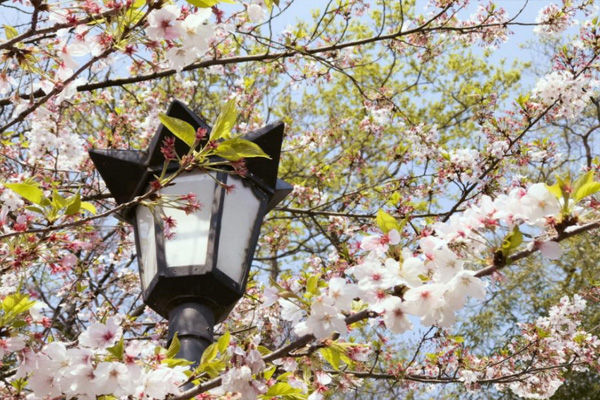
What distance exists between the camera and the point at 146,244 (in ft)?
6.37

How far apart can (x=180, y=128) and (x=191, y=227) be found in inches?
18.5

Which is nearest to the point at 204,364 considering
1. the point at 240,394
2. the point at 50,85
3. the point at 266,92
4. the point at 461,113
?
the point at 240,394

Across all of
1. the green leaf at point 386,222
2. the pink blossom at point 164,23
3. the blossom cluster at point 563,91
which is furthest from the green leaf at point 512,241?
the blossom cluster at point 563,91

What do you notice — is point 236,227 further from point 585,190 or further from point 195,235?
point 585,190

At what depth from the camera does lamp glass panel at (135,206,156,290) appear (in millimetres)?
1873

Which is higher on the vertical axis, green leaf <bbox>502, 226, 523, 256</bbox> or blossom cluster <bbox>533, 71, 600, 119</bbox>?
blossom cluster <bbox>533, 71, 600, 119</bbox>

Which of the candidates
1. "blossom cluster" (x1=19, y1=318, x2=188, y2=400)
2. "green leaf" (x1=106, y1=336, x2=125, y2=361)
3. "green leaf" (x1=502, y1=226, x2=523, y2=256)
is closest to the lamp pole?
"blossom cluster" (x1=19, y1=318, x2=188, y2=400)

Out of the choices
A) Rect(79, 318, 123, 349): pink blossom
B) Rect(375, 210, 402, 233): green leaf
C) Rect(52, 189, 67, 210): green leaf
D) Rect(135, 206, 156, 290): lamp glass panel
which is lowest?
Rect(79, 318, 123, 349): pink blossom

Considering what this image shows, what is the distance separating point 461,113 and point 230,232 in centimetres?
988

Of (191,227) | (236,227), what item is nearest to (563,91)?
(236,227)

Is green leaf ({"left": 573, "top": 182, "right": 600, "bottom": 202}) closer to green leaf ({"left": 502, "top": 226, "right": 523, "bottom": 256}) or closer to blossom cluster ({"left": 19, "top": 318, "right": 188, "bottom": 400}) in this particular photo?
green leaf ({"left": 502, "top": 226, "right": 523, "bottom": 256})

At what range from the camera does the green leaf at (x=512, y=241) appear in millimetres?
1053

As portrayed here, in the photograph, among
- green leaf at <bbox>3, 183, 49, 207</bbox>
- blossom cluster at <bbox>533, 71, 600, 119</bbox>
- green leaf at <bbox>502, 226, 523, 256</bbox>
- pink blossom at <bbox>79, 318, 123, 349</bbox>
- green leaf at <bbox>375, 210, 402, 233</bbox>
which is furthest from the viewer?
blossom cluster at <bbox>533, 71, 600, 119</bbox>

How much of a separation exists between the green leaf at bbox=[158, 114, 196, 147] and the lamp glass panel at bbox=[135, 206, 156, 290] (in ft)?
1.69
